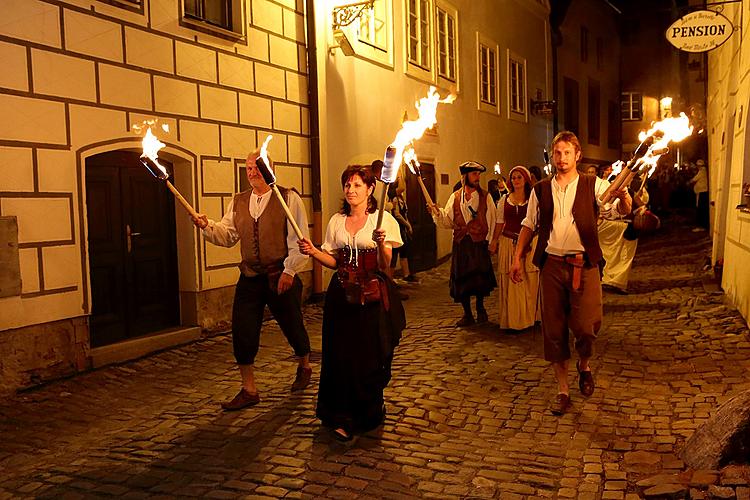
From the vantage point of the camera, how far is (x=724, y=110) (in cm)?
1162

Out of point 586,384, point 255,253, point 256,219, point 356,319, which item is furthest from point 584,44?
point 356,319

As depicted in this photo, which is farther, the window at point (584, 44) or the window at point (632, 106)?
the window at point (632, 106)

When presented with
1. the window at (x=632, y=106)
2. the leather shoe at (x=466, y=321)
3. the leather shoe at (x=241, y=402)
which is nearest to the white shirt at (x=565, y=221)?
the leather shoe at (x=241, y=402)

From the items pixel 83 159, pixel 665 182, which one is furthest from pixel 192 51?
pixel 665 182

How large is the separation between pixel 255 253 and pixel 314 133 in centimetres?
545

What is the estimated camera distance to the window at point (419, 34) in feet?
47.2

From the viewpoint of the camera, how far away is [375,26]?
1284 cm

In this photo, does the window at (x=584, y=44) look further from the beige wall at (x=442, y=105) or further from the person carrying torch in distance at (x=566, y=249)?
the person carrying torch in distance at (x=566, y=249)

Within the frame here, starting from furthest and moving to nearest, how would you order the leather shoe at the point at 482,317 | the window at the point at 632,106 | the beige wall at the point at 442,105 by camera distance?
the window at the point at 632,106 < the beige wall at the point at 442,105 < the leather shoe at the point at 482,317

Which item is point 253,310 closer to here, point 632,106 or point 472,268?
point 472,268

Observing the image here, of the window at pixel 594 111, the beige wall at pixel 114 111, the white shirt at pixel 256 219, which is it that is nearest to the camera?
the white shirt at pixel 256 219

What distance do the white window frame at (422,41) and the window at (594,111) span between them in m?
14.7

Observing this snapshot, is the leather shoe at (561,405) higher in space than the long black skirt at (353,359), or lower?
lower

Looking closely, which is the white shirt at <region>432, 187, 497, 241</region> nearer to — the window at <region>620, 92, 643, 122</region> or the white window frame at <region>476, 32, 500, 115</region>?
the white window frame at <region>476, 32, 500, 115</region>
